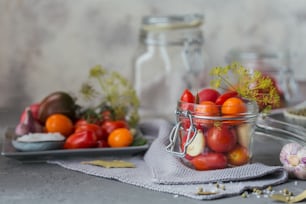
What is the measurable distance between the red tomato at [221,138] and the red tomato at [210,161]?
11 millimetres

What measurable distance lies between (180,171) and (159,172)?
4 centimetres

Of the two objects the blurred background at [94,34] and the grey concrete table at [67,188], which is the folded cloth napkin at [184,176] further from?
the blurred background at [94,34]

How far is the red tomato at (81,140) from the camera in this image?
50.2 inches

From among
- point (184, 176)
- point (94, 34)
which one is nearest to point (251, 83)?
point (184, 176)

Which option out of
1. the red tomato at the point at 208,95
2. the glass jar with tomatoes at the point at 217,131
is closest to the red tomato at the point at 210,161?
the glass jar with tomatoes at the point at 217,131

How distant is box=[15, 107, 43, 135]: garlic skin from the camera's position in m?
1.34

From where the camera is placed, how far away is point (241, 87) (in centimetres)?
116

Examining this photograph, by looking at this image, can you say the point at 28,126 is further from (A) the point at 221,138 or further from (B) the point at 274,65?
(B) the point at 274,65

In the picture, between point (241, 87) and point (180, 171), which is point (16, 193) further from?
point (241, 87)

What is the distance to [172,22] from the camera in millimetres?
1666

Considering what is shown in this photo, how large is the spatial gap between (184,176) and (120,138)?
24cm

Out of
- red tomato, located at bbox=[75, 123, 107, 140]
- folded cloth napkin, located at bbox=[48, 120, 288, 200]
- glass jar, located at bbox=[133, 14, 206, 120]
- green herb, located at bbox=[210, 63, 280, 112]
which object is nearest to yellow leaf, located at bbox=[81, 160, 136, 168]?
folded cloth napkin, located at bbox=[48, 120, 288, 200]

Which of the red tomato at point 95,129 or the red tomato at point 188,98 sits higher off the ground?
the red tomato at point 188,98

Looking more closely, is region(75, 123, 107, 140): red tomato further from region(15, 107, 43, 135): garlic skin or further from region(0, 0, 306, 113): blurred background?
region(0, 0, 306, 113): blurred background
